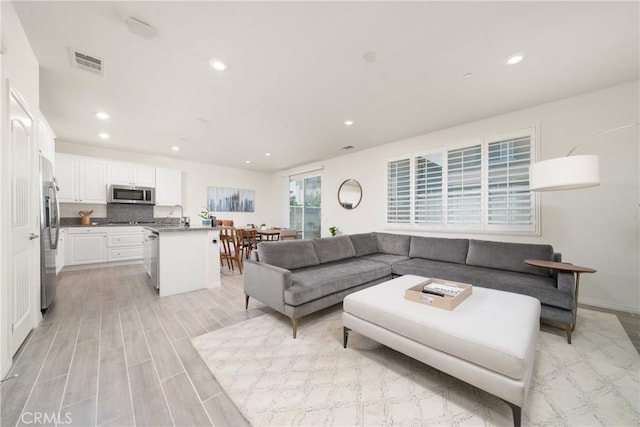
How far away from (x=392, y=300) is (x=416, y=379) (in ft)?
1.78

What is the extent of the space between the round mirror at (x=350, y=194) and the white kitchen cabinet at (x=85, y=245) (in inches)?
203

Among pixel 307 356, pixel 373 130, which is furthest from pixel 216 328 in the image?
pixel 373 130

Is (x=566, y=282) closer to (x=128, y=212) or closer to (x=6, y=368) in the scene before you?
(x=6, y=368)

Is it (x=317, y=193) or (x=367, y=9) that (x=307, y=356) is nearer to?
(x=367, y=9)

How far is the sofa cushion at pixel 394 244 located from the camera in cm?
406

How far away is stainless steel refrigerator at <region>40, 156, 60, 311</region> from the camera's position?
2422mm

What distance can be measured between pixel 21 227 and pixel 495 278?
455 centimetres

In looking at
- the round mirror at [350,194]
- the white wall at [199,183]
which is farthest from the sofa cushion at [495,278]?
the white wall at [199,183]

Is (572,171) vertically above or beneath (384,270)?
above

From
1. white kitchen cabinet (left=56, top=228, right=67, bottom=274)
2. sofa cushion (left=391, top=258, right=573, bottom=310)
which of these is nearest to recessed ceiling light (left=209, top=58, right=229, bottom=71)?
sofa cushion (left=391, top=258, right=573, bottom=310)

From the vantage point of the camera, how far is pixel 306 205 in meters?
7.04

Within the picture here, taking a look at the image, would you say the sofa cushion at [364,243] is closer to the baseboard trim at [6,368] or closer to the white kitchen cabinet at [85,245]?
the baseboard trim at [6,368]

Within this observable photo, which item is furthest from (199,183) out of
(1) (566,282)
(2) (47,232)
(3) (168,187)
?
(1) (566,282)

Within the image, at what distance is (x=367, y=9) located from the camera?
1.70 meters
